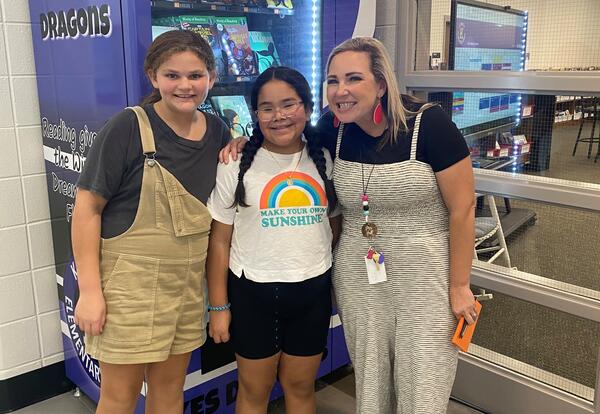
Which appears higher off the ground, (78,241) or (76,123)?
(76,123)

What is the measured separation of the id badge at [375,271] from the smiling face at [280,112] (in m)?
0.43

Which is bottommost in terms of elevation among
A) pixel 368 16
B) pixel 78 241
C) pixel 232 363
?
pixel 232 363

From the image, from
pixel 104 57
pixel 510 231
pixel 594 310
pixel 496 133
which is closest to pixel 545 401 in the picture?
pixel 594 310

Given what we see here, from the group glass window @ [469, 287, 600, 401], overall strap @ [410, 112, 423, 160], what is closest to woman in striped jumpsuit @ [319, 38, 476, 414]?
overall strap @ [410, 112, 423, 160]

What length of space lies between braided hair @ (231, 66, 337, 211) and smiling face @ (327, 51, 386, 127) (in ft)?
Answer: 0.36

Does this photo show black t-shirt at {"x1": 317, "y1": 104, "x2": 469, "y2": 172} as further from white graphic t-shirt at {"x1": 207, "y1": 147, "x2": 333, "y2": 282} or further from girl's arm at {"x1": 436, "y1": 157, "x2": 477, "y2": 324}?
white graphic t-shirt at {"x1": 207, "y1": 147, "x2": 333, "y2": 282}

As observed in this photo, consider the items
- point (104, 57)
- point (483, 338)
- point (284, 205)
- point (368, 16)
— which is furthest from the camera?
point (483, 338)

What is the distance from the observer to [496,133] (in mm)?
2432

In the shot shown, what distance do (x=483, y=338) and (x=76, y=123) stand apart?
2107 millimetres

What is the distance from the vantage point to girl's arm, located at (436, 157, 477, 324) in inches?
63.6

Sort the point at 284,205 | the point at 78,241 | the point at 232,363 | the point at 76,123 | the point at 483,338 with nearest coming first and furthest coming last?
the point at 78,241
the point at 284,205
the point at 76,123
the point at 232,363
the point at 483,338

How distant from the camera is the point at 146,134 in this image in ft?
5.23

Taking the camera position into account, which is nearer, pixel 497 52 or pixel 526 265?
pixel 497 52

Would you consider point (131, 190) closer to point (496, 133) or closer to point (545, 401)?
point (496, 133)
